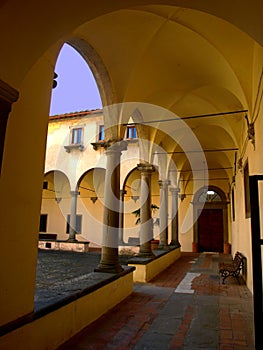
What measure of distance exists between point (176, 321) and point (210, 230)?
13.6 m

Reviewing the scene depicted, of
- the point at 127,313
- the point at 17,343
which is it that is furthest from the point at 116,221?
the point at 17,343

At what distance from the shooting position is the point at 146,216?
8609 mm

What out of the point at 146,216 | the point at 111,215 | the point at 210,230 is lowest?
the point at 210,230

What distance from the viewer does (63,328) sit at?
138 inches

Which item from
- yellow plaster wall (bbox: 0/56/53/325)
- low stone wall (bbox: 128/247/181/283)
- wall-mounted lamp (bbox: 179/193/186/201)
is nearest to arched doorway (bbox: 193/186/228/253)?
wall-mounted lamp (bbox: 179/193/186/201)

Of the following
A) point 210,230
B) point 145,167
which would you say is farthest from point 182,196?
point 145,167

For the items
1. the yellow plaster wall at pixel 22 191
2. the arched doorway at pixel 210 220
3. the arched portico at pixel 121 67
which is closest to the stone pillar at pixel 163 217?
the arched portico at pixel 121 67

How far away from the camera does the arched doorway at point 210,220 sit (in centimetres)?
1714

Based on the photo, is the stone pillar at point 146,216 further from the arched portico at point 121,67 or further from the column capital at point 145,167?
the arched portico at point 121,67

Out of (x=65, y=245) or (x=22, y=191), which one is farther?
(x=65, y=245)

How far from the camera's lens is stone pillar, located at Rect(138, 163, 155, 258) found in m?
8.48

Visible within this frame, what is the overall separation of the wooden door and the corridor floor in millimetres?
10430

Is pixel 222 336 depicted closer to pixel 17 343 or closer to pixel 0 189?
pixel 17 343

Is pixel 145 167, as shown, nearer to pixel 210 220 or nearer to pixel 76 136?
pixel 76 136
